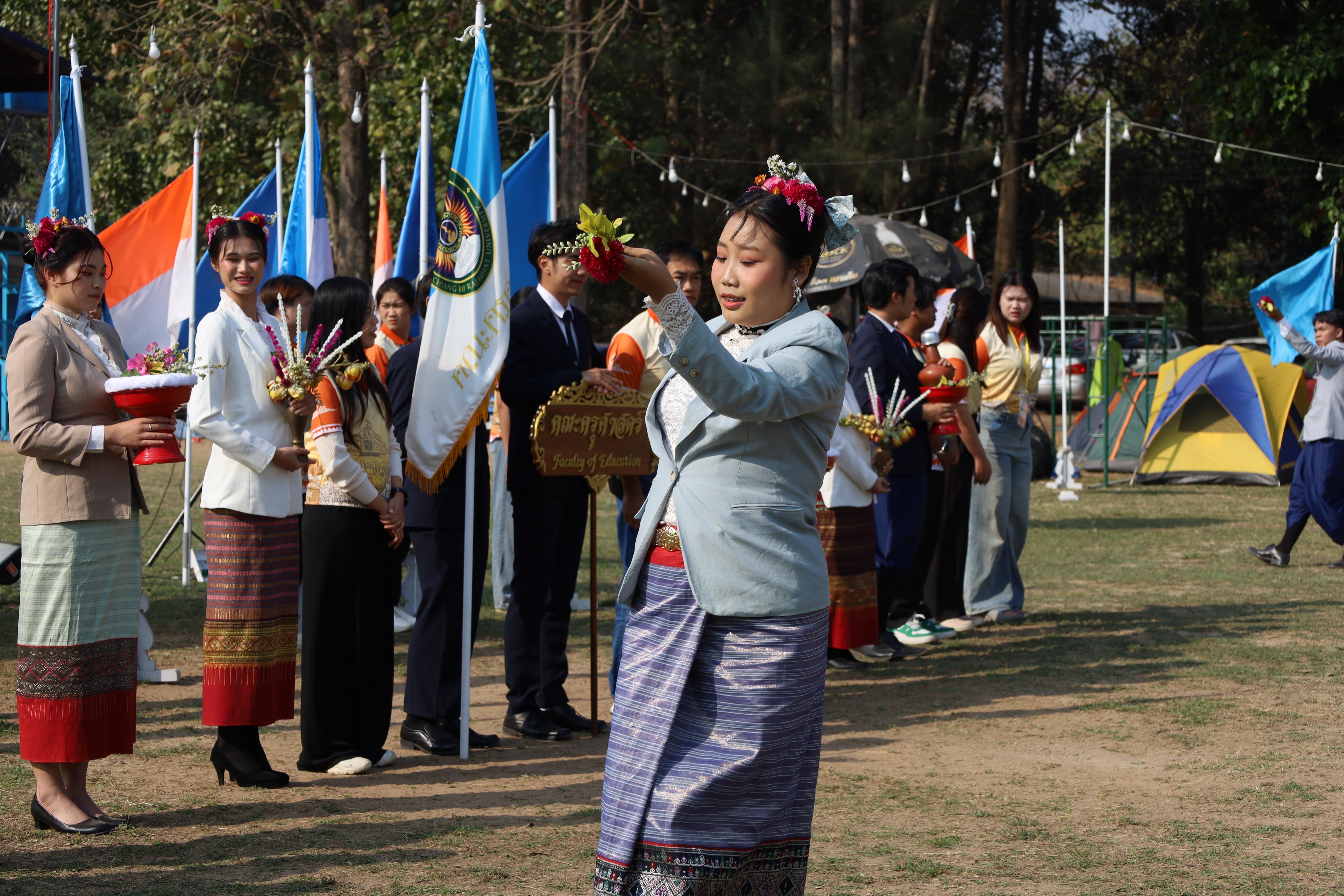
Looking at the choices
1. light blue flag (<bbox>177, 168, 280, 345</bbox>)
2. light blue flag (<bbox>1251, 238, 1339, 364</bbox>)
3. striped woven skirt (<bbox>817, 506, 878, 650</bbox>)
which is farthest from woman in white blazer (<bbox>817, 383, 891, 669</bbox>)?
light blue flag (<bbox>1251, 238, 1339, 364</bbox>)

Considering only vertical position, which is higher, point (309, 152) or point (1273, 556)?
point (309, 152)

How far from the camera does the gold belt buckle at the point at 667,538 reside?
3021 mm

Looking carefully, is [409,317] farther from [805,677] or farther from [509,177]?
[805,677]

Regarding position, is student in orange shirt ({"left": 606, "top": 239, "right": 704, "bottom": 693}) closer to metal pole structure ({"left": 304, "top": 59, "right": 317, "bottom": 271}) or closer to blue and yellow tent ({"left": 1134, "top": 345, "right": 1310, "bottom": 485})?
metal pole structure ({"left": 304, "top": 59, "right": 317, "bottom": 271})

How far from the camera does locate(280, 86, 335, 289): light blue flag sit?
739 cm

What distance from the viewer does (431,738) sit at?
5.36 m

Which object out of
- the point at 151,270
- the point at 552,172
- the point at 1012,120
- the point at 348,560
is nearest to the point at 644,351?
the point at 348,560

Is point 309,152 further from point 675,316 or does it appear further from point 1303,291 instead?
point 1303,291

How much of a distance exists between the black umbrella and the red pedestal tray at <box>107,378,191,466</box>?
49.7 ft

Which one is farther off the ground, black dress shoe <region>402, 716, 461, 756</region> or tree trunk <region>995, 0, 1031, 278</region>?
tree trunk <region>995, 0, 1031, 278</region>

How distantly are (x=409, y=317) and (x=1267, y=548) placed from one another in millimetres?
7053

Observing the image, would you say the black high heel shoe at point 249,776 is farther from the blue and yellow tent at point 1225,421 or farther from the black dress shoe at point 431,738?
the blue and yellow tent at point 1225,421

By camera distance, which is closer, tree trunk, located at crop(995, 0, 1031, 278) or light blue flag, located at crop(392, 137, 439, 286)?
light blue flag, located at crop(392, 137, 439, 286)

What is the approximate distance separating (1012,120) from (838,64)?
3.55 m
